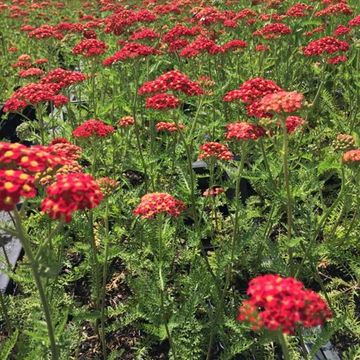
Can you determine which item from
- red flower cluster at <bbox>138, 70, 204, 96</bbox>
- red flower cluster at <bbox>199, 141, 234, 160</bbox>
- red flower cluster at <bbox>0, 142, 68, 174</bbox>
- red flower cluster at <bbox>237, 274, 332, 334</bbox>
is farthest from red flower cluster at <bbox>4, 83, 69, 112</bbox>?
red flower cluster at <bbox>237, 274, 332, 334</bbox>

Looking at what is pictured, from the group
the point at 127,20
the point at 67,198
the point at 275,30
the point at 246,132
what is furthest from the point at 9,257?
the point at 275,30

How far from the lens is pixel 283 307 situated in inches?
53.7

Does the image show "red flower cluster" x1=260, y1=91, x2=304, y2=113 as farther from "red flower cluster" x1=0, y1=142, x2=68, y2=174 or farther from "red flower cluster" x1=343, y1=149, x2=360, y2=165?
"red flower cluster" x1=0, y1=142, x2=68, y2=174

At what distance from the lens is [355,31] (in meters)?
4.98

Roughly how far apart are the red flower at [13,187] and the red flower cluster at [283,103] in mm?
1118

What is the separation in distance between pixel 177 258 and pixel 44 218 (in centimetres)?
93

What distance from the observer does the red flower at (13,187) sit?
1.51 meters

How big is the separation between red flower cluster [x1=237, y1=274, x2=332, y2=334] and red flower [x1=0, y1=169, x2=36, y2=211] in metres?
0.75

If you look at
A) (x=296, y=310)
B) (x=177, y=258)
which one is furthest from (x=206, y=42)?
(x=296, y=310)

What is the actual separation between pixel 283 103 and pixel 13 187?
48.0 inches

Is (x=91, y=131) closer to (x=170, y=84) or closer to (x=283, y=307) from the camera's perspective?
(x=170, y=84)

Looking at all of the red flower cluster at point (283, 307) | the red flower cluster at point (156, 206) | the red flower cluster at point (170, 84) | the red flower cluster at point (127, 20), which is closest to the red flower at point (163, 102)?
the red flower cluster at point (170, 84)

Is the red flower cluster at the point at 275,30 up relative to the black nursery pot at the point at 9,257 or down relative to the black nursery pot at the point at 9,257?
up

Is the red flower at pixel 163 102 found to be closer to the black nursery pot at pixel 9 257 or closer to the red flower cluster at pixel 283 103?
the red flower cluster at pixel 283 103
